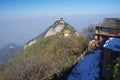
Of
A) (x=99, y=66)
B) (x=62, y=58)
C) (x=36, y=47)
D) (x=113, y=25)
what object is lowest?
(x=36, y=47)

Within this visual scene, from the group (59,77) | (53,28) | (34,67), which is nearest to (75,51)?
(34,67)

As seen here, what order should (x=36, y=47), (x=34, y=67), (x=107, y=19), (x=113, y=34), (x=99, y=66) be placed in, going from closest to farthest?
(x=99, y=66) → (x=34, y=67) → (x=113, y=34) → (x=107, y=19) → (x=36, y=47)

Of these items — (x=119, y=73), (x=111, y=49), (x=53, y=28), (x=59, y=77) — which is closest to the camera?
(x=119, y=73)

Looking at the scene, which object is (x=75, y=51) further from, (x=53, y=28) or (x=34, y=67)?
(x=53, y=28)

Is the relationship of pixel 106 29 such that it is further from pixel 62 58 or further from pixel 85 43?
pixel 62 58

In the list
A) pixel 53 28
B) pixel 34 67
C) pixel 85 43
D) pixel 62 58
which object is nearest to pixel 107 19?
pixel 85 43

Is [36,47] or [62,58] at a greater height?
[62,58]

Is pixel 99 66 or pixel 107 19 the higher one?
pixel 107 19

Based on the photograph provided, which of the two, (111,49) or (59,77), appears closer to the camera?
(111,49)

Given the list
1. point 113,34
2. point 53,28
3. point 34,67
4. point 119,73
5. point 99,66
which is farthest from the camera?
point 53,28
